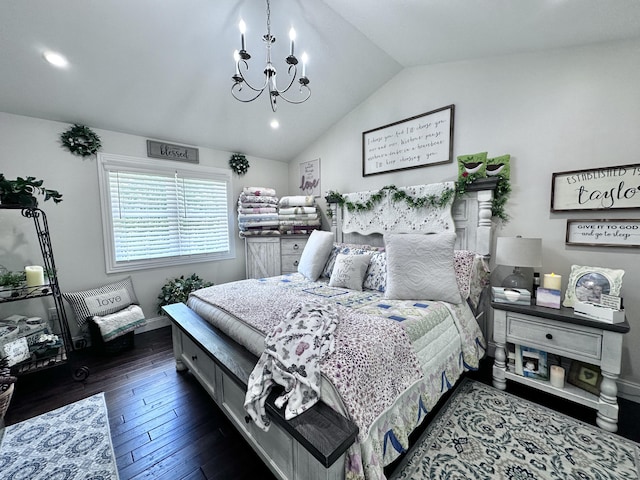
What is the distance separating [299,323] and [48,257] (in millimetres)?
2772

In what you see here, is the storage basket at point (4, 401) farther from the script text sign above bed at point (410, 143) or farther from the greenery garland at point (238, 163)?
the script text sign above bed at point (410, 143)

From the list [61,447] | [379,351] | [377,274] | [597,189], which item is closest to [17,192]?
[61,447]

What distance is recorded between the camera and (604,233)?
6.31ft

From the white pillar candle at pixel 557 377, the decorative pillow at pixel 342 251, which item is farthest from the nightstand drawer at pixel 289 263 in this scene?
the white pillar candle at pixel 557 377

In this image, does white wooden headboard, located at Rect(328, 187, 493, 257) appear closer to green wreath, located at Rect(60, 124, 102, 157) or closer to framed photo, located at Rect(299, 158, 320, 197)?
framed photo, located at Rect(299, 158, 320, 197)

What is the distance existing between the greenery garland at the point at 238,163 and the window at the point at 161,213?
0.51ft

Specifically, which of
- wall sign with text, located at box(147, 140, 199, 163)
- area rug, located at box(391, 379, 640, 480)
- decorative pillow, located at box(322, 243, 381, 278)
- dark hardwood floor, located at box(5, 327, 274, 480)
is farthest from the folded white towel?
area rug, located at box(391, 379, 640, 480)

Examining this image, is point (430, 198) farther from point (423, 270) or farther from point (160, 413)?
point (160, 413)

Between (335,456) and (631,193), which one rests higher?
(631,193)

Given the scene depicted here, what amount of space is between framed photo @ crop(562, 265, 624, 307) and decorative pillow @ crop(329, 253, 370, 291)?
4.93 ft

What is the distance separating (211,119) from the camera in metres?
3.05

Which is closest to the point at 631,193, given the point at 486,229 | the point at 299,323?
the point at 486,229

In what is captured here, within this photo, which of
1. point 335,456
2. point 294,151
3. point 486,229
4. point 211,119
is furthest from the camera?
point 294,151

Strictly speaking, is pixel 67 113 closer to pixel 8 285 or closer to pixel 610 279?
pixel 8 285
